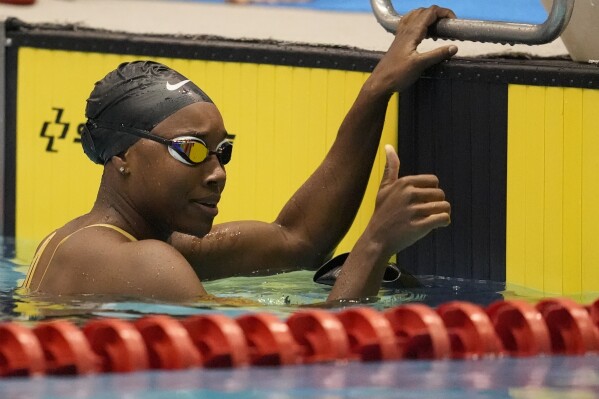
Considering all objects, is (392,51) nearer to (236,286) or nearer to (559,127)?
(559,127)

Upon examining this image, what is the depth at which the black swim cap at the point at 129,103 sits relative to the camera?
3.68 metres

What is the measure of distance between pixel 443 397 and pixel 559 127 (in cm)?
169

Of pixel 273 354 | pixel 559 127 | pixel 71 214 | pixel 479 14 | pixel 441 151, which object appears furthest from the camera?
pixel 479 14

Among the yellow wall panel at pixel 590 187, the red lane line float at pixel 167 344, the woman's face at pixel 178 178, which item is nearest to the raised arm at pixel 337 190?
the yellow wall panel at pixel 590 187

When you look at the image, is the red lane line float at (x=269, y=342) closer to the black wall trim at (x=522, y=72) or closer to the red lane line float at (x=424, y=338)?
the red lane line float at (x=424, y=338)

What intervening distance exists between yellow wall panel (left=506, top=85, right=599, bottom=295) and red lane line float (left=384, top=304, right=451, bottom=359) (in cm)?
113

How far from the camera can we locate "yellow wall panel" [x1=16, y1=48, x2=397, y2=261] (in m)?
4.86

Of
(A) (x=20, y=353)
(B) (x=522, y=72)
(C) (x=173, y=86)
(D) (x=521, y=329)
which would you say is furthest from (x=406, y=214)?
(A) (x=20, y=353)

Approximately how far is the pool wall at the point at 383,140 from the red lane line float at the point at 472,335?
3.44 ft

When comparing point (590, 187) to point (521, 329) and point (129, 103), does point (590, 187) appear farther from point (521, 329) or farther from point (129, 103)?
point (129, 103)

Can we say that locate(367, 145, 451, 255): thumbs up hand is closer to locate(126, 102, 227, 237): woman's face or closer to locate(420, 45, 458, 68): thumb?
locate(126, 102, 227, 237): woman's face

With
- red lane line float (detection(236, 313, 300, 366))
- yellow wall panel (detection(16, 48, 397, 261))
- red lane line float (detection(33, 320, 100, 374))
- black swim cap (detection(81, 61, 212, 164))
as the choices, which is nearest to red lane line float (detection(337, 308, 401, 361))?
red lane line float (detection(236, 313, 300, 366))

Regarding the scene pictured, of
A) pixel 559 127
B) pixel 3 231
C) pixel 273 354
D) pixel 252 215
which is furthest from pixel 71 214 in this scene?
pixel 273 354

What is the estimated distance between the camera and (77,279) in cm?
354
